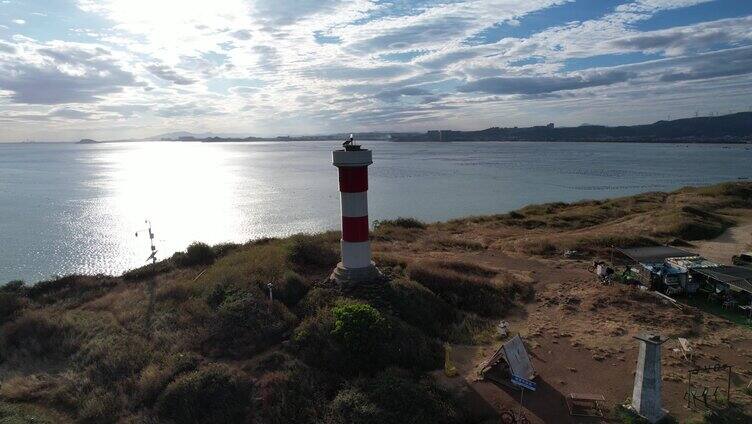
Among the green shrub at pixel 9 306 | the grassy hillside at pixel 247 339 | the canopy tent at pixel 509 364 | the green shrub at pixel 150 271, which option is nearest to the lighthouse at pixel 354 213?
the grassy hillside at pixel 247 339

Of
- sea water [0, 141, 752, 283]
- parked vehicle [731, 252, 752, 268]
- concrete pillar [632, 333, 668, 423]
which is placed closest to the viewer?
concrete pillar [632, 333, 668, 423]

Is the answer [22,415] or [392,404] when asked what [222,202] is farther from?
[392,404]

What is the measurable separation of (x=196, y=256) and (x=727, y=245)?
26.9 metres

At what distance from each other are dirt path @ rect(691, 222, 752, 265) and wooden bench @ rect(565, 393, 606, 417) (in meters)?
14.7

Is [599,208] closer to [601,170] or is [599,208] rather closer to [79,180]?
[601,170]

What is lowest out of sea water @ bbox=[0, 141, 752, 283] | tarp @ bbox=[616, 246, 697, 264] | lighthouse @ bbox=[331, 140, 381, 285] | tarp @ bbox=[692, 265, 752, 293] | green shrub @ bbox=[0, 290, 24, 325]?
sea water @ bbox=[0, 141, 752, 283]

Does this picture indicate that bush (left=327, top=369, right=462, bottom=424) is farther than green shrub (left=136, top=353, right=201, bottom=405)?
No

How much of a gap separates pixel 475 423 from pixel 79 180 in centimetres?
9462

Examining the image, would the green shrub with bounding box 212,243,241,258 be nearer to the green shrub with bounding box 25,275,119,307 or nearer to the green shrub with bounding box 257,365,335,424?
the green shrub with bounding box 25,275,119,307

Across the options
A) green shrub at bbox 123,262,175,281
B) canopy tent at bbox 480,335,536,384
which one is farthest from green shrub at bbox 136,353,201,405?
green shrub at bbox 123,262,175,281

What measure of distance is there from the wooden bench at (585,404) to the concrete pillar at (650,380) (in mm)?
773

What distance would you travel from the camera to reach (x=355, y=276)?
14.1 meters

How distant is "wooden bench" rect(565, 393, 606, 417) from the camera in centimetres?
957

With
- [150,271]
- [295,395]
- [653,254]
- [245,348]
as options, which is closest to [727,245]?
[653,254]
